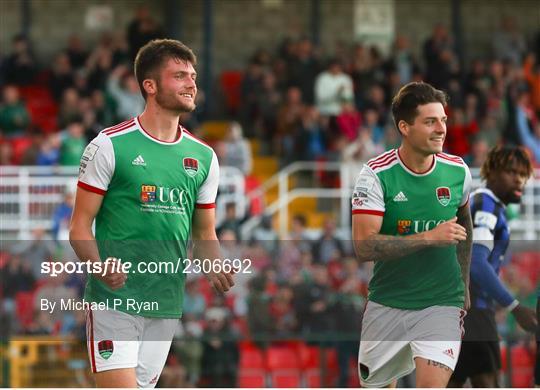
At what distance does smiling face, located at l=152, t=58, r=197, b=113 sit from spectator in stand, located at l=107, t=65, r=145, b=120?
516 inches

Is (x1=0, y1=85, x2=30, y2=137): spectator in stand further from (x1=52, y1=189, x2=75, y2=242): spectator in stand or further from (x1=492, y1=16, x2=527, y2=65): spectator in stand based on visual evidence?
(x1=492, y1=16, x2=527, y2=65): spectator in stand

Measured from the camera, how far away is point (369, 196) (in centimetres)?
841

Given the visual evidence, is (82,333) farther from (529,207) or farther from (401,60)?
(401,60)

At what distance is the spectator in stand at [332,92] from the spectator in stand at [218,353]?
7447mm

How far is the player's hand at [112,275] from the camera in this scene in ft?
25.6

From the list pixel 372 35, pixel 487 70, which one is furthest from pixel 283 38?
pixel 487 70

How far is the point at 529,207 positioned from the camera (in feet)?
67.7

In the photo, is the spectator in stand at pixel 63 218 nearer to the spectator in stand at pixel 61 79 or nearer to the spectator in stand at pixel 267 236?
the spectator in stand at pixel 267 236

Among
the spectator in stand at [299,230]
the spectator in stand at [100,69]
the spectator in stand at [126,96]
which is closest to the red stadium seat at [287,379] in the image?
the spectator in stand at [299,230]

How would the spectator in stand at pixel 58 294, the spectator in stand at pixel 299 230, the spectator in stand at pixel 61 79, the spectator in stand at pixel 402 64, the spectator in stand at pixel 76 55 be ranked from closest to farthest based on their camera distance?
the spectator in stand at pixel 58 294 → the spectator in stand at pixel 299 230 → the spectator in stand at pixel 61 79 → the spectator in stand at pixel 76 55 → the spectator in stand at pixel 402 64

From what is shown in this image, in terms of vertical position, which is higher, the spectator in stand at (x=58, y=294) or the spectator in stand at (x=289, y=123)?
the spectator in stand at (x=289, y=123)

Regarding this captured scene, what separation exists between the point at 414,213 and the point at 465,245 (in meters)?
0.49

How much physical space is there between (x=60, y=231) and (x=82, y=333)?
4285 mm

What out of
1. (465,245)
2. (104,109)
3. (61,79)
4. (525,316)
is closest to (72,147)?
(104,109)
